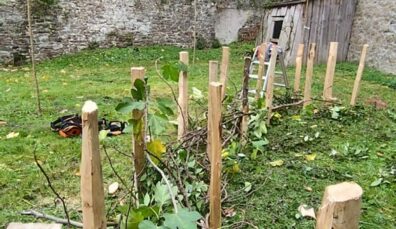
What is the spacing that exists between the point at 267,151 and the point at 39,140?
2.17m

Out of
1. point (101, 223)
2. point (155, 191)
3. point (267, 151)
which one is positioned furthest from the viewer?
point (267, 151)

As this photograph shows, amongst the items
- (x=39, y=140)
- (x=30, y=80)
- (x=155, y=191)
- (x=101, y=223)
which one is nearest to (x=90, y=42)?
(x=30, y=80)

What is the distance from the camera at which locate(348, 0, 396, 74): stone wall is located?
8500 mm

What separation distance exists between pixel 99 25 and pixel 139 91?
897cm

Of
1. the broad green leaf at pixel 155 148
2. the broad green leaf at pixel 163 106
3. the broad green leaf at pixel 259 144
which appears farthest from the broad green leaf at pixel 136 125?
the broad green leaf at pixel 259 144

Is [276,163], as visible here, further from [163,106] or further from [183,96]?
[163,106]

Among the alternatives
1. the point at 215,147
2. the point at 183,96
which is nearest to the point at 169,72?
the point at 215,147

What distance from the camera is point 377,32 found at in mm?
8922

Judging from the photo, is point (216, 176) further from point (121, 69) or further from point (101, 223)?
point (121, 69)

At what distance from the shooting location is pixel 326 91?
169 inches

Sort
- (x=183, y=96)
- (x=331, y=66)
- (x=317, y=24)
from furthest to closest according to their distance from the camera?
(x=317, y=24)
(x=331, y=66)
(x=183, y=96)

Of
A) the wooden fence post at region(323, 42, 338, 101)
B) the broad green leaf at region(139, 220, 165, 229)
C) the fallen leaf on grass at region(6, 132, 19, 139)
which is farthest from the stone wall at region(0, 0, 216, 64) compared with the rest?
the broad green leaf at region(139, 220, 165, 229)

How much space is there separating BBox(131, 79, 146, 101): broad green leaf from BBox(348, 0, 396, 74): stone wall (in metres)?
8.30

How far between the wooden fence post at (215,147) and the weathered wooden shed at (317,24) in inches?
323
